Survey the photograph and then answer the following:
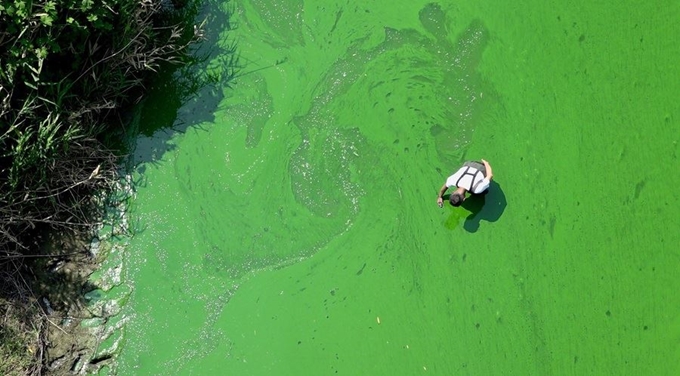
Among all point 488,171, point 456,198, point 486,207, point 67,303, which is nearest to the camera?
point 456,198

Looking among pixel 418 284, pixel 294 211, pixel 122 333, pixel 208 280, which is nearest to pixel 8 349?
pixel 122 333

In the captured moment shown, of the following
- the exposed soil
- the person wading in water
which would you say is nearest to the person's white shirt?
the person wading in water

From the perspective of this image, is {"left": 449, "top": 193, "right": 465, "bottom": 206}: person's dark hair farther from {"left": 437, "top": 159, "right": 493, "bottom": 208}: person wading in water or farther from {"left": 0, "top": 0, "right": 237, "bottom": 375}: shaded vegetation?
{"left": 0, "top": 0, "right": 237, "bottom": 375}: shaded vegetation

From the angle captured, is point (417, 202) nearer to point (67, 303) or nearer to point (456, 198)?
point (456, 198)

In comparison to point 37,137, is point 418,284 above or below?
above

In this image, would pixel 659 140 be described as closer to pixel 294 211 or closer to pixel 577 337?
pixel 577 337

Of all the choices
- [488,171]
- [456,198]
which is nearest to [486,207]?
[488,171]

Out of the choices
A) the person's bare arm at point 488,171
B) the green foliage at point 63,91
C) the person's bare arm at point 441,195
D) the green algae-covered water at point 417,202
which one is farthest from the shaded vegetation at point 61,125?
the person's bare arm at point 488,171
